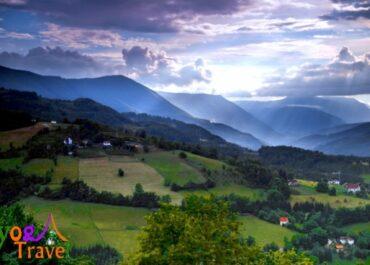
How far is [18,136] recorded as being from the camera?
512ft

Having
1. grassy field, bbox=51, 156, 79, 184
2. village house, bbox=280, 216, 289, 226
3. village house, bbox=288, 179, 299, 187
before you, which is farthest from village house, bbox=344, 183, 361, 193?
grassy field, bbox=51, 156, 79, 184

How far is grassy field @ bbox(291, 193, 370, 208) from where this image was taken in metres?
147

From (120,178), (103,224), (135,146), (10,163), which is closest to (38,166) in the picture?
(10,163)

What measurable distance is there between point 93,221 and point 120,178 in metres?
29.8

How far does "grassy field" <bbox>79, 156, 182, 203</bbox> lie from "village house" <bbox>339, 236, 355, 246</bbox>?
4120 centimetres

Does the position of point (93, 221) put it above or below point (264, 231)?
above

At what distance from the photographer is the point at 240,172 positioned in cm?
15675

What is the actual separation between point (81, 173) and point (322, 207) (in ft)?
226

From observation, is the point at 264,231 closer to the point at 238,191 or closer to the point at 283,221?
the point at 283,221

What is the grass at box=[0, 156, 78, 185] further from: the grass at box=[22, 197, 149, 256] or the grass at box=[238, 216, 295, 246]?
the grass at box=[238, 216, 295, 246]

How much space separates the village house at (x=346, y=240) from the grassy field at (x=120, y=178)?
41.2 meters

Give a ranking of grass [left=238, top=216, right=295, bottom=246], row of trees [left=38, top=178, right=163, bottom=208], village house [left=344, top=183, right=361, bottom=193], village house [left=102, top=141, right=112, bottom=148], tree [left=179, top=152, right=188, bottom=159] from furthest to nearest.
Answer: village house [left=344, top=183, right=361, bottom=193] < village house [left=102, top=141, right=112, bottom=148] < tree [left=179, top=152, right=188, bottom=159] < row of trees [left=38, top=178, right=163, bottom=208] < grass [left=238, top=216, right=295, bottom=246]

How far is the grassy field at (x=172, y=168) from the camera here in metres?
136

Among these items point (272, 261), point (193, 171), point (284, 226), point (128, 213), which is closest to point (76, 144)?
point (193, 171)
